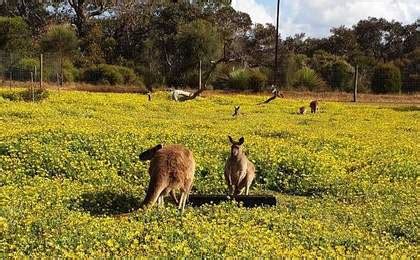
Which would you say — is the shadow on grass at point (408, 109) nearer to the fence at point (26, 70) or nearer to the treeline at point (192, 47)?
the treeline at point (192, 47)

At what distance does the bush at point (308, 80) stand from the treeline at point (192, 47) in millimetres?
72

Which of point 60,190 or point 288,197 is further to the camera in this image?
point 288,197

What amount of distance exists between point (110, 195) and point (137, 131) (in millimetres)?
5507

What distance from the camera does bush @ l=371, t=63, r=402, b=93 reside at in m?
45.1

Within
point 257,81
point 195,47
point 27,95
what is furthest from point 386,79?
point 27,95

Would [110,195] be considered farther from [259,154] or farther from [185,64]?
[185,64]

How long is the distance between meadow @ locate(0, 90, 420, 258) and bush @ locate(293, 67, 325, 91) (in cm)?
2587

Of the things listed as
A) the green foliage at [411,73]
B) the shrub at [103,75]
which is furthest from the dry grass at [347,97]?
A: the shrub at [103,75]

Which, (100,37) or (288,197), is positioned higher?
(100,37)

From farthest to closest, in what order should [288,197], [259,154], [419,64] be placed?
[419,64] < [259,154] < [288,197]

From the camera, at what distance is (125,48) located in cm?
5644

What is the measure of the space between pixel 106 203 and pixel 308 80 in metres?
37.8

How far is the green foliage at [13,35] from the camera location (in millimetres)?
49656

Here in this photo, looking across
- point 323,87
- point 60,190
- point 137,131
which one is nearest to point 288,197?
point 60,190
